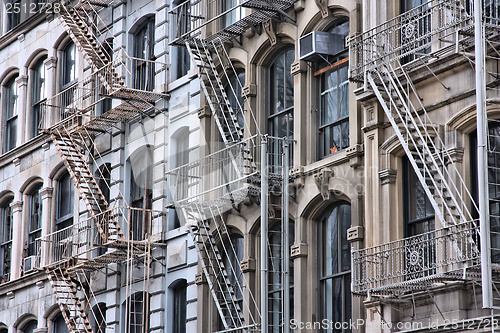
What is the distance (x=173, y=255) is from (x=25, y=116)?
11.3 meters

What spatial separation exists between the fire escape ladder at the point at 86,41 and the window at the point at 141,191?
2076 mm

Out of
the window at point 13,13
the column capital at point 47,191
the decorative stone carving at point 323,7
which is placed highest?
the window at point 13,13

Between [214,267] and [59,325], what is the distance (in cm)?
845

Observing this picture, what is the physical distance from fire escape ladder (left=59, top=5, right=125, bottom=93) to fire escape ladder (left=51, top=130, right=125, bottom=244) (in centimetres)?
235

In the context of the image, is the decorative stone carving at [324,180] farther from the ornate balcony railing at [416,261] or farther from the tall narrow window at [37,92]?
the tall narrow window at [37,92]

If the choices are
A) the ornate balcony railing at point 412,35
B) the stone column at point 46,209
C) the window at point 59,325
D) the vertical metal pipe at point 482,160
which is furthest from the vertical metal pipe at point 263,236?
the stone column at point 46,209

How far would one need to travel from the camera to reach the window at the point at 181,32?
27359mm

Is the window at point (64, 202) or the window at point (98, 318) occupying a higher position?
the window at point (64, 202)

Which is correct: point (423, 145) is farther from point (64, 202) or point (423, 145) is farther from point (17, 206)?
point (17, 206)

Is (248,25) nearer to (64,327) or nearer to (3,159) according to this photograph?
(64,327)

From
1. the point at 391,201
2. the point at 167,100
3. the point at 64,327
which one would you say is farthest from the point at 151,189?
the point at 391,201

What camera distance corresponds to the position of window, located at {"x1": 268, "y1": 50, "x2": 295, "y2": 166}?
945 inches

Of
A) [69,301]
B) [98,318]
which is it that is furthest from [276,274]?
[69,301]

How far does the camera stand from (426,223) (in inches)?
771
